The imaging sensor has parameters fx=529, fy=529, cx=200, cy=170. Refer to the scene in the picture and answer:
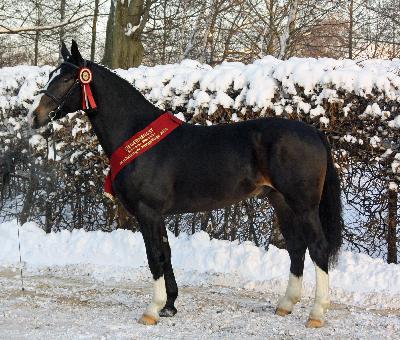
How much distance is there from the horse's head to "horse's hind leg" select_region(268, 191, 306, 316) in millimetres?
1950

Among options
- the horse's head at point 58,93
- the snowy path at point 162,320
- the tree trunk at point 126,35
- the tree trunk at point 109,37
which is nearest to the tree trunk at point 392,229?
the snowy path at point 162,320

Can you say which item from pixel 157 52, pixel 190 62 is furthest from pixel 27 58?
pixel 190 62

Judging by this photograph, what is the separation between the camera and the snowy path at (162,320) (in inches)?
156

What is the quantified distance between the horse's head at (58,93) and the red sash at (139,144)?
0.59 metres

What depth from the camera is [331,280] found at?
5.42 m

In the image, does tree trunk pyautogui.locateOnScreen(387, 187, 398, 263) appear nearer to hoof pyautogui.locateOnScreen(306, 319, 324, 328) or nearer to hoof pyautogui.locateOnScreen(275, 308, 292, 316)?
hoof pyautogui.locateOnScreen(275, 308, 292, 316)

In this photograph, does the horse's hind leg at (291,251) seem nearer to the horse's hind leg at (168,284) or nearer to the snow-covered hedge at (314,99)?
the horse's hind leg at (168,284)

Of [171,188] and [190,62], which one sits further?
[190,62]

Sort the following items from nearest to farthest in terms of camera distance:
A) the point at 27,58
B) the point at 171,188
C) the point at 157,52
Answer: the point at 171,188
the point at 157,52
the point at 27,58

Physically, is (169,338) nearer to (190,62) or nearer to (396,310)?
(396,310)

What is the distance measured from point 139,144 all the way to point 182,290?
71.4 inches

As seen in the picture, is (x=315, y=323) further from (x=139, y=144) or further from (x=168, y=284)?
(x=139, y=144)

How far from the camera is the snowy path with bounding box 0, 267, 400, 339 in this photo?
396 centimetres

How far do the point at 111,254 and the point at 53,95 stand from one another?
2.87 m
